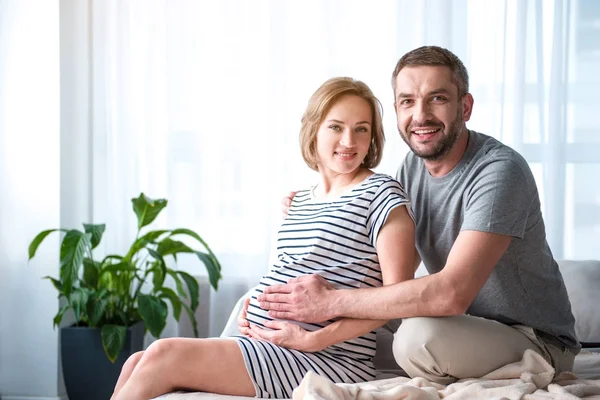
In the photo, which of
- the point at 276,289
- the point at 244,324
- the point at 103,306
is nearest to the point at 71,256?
the point at 103,306

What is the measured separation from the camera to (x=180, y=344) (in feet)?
5.71

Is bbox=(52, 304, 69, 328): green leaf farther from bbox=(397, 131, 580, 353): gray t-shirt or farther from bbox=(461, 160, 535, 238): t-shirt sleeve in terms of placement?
bbox=(461, 160, 535, 238): t-shirt sleeve

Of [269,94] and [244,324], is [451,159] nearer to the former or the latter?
[244,324]

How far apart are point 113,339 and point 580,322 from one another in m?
Result: 1.80

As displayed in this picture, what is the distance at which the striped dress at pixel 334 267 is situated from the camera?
5.79 feet

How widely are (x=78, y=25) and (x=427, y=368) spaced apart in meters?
2.74

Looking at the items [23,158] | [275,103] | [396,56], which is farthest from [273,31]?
[23,158]

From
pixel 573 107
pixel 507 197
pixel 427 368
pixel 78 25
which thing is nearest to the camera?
pixel 427 368

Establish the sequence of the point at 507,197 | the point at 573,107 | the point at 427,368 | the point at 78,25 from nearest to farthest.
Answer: the point at 427,368, the point at 507,197, the point at 573,107, the point at 78,25

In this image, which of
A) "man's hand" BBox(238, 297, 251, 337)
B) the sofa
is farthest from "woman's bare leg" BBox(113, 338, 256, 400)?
the sofa

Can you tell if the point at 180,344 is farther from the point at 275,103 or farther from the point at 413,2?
Result: the point at 413,2

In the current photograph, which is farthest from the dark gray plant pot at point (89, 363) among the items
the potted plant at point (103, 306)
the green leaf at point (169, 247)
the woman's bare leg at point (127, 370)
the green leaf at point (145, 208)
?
the woman's bare leg at point (127, 370)

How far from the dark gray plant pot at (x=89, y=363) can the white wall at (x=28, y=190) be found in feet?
1.06

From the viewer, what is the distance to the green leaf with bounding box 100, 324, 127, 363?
3.18m
